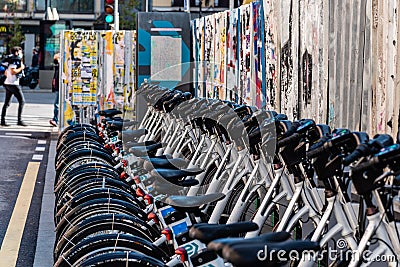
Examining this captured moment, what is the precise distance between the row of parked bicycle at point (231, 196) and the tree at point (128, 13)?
39863mm

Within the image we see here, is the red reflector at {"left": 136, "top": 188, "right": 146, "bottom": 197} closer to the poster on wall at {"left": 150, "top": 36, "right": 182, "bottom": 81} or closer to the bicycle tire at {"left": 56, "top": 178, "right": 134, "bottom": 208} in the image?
the bicycle tire at {"left": 56, "top": 178, "right": 134, "bottom": 208}

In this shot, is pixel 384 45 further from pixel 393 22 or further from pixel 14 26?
pixel 14 26

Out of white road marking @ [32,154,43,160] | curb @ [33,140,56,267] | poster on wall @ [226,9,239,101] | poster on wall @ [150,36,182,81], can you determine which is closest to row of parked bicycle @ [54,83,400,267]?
curb @ [33,140,56,267]

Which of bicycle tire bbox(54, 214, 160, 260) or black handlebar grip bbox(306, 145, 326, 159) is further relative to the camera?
bicycle tire bbox(54, 214, 160, 260)

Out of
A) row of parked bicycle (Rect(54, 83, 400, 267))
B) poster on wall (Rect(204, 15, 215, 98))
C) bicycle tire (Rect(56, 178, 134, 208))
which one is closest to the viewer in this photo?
row of parked bicycle (Rect(54, 83, 400, 267))

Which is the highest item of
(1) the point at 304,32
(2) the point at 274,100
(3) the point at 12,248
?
(1) the point at 304,32

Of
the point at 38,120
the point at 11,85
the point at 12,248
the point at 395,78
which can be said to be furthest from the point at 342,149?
the point at 38,120

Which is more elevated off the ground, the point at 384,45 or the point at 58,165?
the point at 384,45

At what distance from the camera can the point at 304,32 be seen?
27.5ft

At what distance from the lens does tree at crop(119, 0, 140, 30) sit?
48562 millimetres

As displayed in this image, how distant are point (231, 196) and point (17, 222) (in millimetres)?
3683

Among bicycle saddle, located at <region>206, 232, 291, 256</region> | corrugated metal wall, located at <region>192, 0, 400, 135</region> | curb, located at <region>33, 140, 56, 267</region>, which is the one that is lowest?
curb, located at <region>33, 140, 56, 267</region>

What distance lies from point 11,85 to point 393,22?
1539 centimetres

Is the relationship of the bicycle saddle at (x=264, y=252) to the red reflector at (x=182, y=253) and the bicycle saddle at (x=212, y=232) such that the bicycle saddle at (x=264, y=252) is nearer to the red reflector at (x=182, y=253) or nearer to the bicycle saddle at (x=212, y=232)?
the bicycle saddle at (x=212, y=232)
